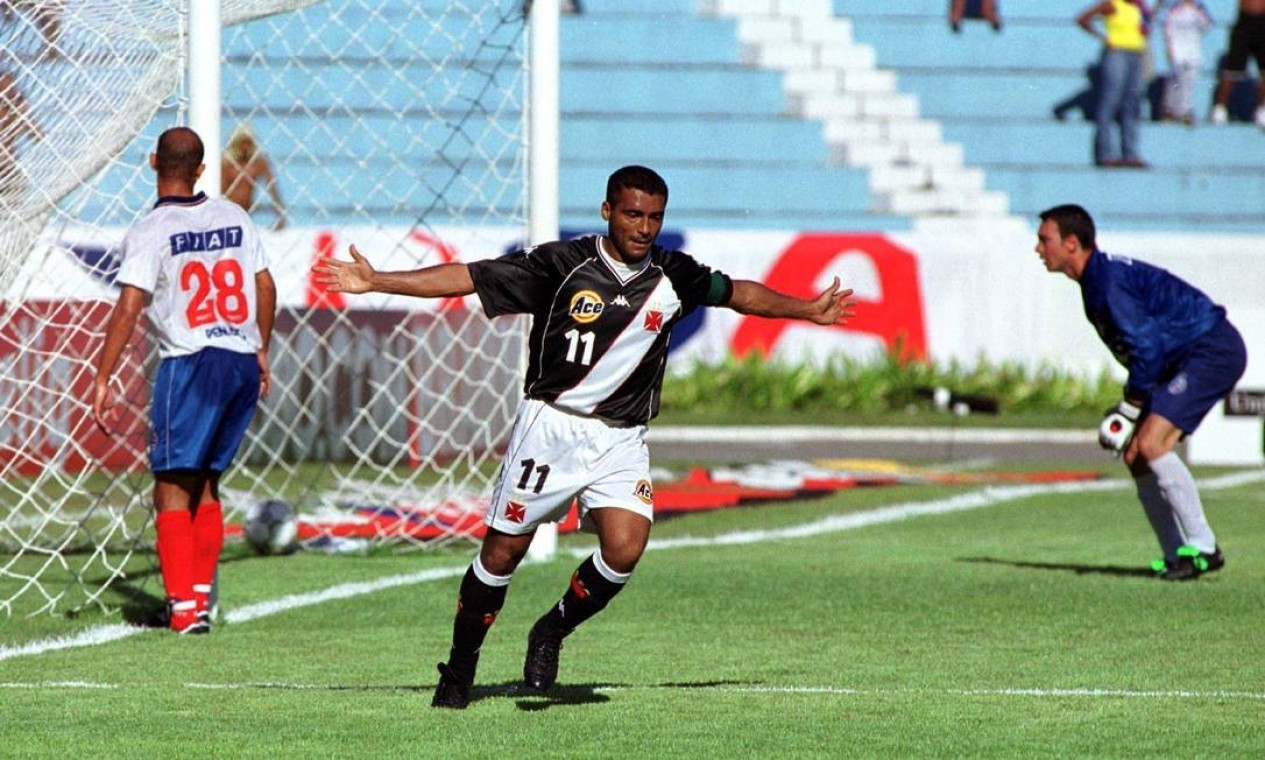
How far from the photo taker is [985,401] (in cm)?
2103

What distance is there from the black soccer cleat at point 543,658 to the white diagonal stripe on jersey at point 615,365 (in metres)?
0.77

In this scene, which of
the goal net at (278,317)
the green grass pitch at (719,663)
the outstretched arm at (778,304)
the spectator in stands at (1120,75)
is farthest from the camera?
the spectator in stands at (1120,75)

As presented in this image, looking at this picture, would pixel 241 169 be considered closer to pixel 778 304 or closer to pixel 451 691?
pixel 778 304

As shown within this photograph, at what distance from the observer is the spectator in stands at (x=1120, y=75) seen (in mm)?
26547

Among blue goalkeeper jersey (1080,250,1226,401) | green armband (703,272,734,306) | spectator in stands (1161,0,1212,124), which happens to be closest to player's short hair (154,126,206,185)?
green armband (703,272,734,306)

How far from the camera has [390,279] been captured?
622 cm

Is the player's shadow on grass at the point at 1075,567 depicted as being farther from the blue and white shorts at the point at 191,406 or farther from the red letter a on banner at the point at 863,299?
the red letter a on banner at the point at 863,299

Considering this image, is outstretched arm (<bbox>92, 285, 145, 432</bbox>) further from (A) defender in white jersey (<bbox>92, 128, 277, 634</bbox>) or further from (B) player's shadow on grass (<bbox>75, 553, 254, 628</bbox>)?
(B) player's shadow on grass (<bbox>75, 553, 254, 628</bbox>)

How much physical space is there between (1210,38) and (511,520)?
23.7 m

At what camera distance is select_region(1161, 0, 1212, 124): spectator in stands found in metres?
27.4

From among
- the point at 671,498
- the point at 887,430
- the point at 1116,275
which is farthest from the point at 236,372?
the point at 887,430

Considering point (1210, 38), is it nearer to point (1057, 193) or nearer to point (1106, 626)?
point (1057, 193)

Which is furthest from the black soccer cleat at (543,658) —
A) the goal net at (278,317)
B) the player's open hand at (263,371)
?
the goal net at (278,317)

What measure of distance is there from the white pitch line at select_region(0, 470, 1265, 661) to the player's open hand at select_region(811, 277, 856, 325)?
10.5ft
